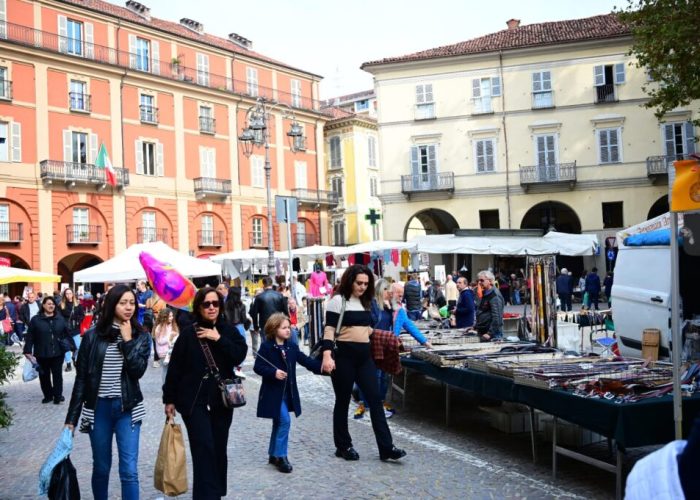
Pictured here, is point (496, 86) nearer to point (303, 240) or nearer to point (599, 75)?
point (599, 75)

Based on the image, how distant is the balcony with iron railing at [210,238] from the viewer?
4119 centimetres

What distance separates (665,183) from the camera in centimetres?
3281

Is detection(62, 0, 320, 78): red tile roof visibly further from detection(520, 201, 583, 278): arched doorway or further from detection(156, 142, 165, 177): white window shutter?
detection(520, 201, 583, 278): arched doorway

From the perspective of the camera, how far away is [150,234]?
38750 millimetres

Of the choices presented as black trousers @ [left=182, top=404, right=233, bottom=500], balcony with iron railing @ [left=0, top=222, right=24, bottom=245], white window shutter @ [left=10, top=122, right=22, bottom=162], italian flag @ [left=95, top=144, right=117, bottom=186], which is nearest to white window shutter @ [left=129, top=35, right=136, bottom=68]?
italian flag @ [left=95, top=144, right=117, bottom=186]

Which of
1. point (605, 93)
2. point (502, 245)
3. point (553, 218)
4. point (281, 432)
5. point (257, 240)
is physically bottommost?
point (281, 432)

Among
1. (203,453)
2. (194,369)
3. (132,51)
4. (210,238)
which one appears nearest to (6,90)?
(132,51)

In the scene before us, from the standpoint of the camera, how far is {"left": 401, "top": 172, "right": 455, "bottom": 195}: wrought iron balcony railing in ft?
116

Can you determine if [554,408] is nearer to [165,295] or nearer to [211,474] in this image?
[211,474]

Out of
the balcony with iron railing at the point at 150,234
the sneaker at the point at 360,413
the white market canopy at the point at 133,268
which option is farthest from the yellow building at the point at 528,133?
the sneaker at the point at 360,413

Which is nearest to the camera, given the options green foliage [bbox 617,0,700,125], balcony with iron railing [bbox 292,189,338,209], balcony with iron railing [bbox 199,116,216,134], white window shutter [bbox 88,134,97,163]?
green foliage [bbox 617,0,700,125]

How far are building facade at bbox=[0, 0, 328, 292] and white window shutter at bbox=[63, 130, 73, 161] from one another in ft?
0.17

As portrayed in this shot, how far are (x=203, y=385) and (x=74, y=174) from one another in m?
33.1

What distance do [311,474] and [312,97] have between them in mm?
45090
